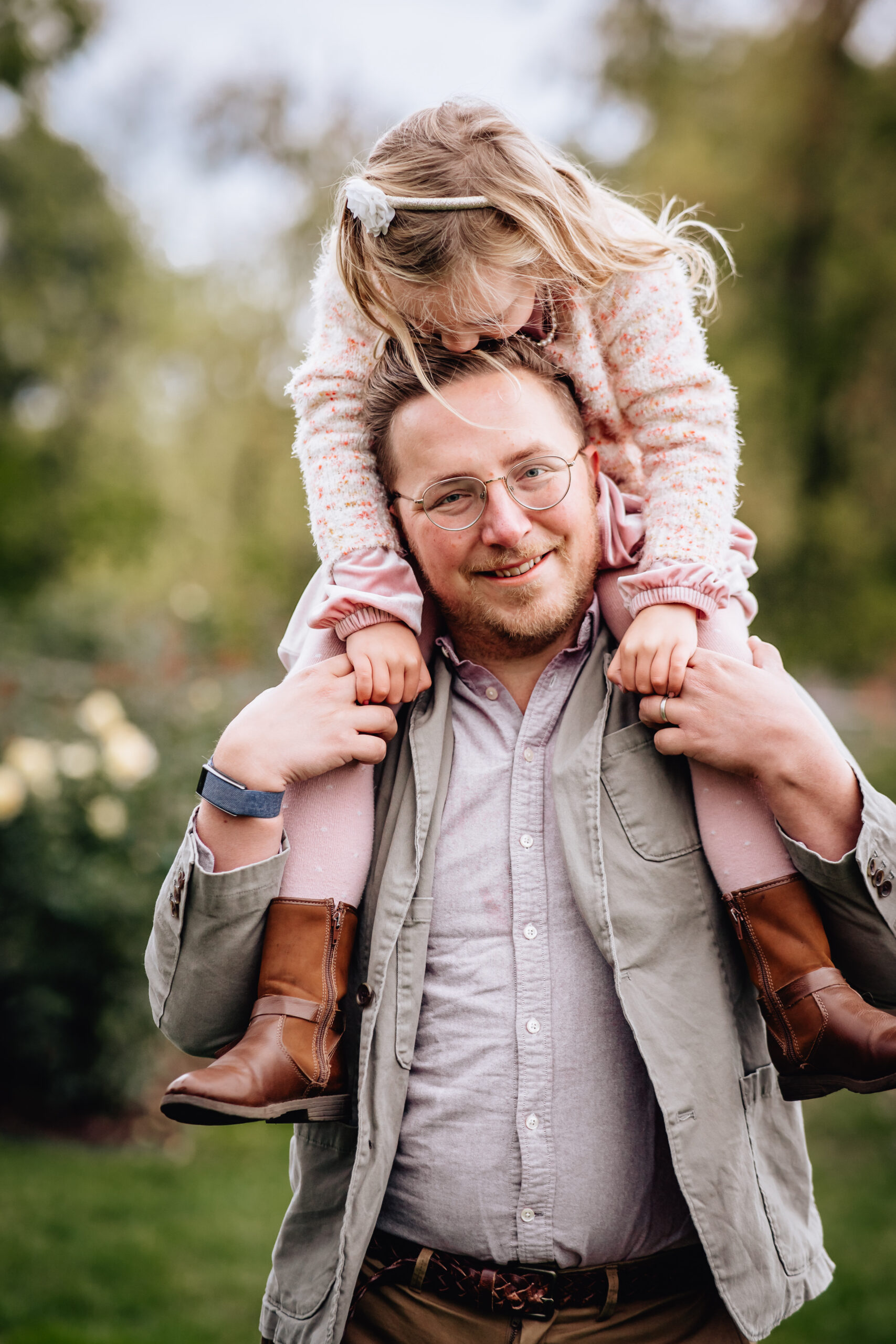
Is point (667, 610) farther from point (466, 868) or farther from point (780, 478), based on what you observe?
point (780, 478)

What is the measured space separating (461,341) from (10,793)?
3.40 m

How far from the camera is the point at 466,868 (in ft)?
6.41

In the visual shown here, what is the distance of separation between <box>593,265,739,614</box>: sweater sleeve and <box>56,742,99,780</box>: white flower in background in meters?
3.47

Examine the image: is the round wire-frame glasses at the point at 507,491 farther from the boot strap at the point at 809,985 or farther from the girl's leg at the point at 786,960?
the boot strap at the point at 809,985

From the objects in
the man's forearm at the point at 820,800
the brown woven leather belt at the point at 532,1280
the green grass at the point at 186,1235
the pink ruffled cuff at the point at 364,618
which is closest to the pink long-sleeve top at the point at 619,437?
the pink ruffled cuff at the point at 364,618

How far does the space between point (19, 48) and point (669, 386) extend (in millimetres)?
7567

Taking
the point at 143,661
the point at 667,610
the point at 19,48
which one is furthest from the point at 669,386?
the point at 19,48

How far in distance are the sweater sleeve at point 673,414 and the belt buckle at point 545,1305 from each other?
106 cm

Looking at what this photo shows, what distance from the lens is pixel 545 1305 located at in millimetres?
1793

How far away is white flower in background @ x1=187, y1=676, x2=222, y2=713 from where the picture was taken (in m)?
5.83

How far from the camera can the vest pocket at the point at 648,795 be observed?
1.89 metres

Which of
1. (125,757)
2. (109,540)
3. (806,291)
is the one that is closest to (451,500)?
(125,757)

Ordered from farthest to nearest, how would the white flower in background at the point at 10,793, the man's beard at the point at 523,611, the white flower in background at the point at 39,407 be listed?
the white flower in background at the point at 39,407
the white flower in background at the point at 10,793
the man's beard at the point at 523,611

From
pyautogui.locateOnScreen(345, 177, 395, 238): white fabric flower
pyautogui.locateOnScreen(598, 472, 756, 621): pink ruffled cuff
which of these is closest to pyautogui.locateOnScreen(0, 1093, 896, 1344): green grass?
pyautogui.locateOnScreen(598, 472, 756, 621): pink ruffled cuff
